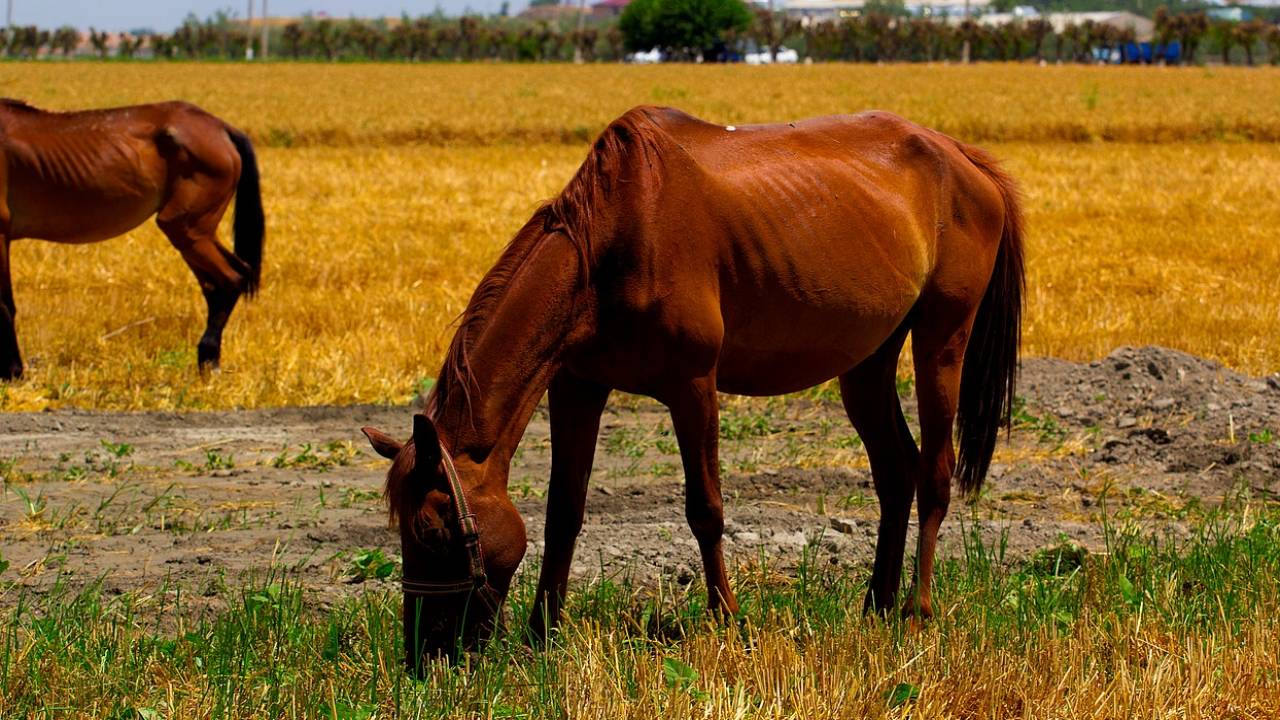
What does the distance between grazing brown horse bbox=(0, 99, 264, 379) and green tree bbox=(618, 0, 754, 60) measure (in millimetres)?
95389

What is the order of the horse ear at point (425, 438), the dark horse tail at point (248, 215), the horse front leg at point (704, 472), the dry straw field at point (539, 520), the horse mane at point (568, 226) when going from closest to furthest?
the horse ear at point (425, 438), the dry straw field at point (539, 520), the horse mane at point (568, 226), the horse front leg at point (704, 472), the dark horse tail at point (248, 215)

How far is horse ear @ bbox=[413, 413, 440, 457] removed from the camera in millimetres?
4066

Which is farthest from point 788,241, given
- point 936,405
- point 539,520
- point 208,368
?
point 208,368

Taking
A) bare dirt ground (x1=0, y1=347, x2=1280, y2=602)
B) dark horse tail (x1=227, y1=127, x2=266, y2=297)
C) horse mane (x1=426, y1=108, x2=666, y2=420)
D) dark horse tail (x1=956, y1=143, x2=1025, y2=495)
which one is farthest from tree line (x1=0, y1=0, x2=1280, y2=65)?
horse mane (x1=426, y1=108, x2=666, y2=420)

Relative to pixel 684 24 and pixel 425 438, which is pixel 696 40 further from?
pixel 425 438

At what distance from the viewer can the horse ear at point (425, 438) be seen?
407 cm

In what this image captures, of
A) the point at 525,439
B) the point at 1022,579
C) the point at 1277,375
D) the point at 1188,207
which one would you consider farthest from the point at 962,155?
the point at 1188,207

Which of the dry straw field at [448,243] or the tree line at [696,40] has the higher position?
the tree line at [696,40]

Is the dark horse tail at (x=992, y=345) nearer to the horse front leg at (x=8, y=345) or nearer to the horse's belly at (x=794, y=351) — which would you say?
the horse's belly at (x=794, y=351)

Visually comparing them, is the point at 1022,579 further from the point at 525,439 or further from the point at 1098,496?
the point at 525,439

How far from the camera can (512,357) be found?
14.9 feet

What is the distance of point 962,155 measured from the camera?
6125 mm

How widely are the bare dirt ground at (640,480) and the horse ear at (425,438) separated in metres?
1.53

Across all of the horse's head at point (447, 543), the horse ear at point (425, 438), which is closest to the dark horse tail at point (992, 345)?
the horse's head at point (447, 543)
